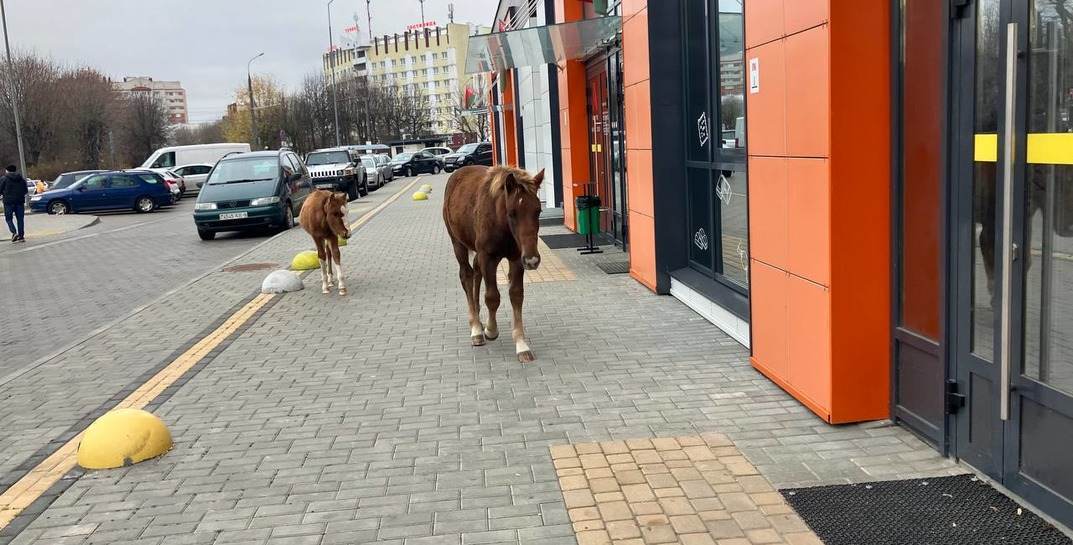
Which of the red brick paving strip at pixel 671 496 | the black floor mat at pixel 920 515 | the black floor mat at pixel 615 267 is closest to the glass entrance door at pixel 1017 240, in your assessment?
the black floor mat at pixel 920 515

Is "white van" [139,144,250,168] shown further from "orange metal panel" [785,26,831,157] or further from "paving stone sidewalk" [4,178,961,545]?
"orange metal panel" [785,26,831,157]

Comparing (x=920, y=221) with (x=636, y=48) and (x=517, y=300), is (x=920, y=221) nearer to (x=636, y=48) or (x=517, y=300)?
(x=517, y=300)

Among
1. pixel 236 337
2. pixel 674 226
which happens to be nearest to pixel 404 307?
pixel 236 337

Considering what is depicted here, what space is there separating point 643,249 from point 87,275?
10.2m

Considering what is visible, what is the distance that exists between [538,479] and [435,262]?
30.4ft

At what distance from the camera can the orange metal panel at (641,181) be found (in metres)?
9.60

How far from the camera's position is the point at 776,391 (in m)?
6.00

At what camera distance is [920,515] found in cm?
401

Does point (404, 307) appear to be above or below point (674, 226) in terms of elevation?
below

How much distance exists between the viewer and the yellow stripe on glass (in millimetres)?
3518

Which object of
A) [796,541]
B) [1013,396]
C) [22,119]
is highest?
[22,119]

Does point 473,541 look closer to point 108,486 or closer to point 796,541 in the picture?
point 796,541

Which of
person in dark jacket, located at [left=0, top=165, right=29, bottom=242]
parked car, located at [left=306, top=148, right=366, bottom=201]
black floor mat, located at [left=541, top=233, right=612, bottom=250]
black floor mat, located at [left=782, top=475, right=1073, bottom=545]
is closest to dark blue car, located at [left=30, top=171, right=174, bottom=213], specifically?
parked car, located at [left=306, top=148, right=366, bottom=201]

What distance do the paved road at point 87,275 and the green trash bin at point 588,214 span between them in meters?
6.20
